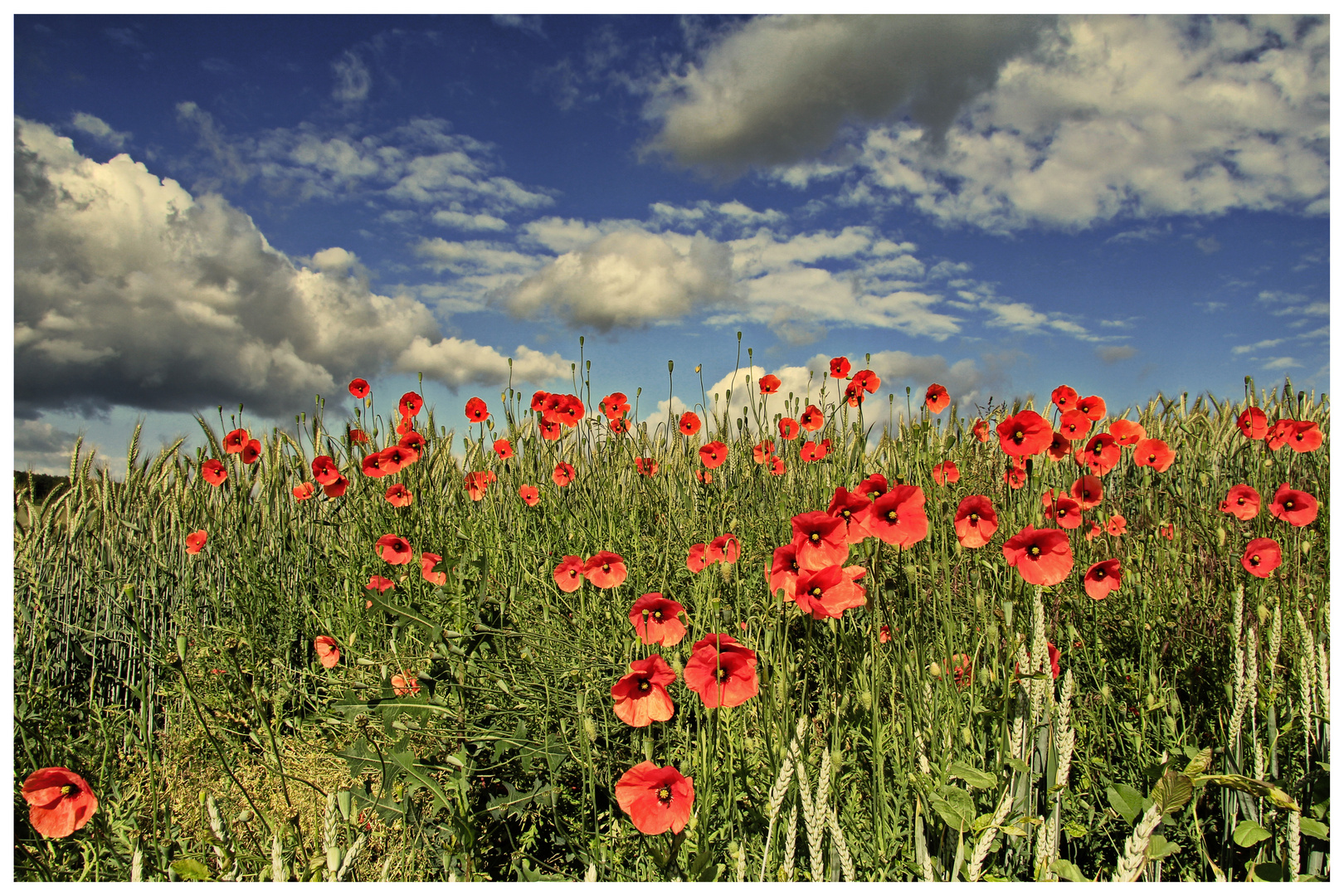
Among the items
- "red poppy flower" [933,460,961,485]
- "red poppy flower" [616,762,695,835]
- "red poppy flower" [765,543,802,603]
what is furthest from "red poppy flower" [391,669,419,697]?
"red poppy flower" [933,460,961,485]

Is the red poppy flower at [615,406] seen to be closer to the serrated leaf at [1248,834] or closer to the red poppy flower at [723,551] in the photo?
the red poppy flower at [723,551]

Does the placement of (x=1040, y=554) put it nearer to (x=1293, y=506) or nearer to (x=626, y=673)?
(x=626, y=673)

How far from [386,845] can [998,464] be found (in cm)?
309

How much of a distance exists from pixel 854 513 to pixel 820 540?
0.55 feet

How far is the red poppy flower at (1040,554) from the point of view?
1.40m

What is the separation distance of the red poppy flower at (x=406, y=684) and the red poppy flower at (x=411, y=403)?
1.64m

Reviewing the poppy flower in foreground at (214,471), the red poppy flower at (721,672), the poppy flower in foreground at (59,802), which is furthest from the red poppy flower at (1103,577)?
the poppy flower in foreground at (214,471)

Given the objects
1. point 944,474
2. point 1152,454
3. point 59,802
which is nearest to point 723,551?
point 944,474

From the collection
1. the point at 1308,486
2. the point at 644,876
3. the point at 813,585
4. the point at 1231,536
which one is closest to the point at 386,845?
the point at 644,876

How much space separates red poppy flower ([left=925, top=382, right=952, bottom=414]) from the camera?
308cm

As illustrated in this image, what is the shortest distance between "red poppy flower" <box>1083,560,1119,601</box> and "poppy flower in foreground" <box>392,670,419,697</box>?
74.0 inches

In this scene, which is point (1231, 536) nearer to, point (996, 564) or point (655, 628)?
point (996, 564)

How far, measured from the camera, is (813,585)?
1214mm

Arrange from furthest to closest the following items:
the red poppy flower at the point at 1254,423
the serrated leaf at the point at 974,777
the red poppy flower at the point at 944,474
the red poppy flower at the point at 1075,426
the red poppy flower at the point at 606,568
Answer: the red poppy flower at the point at 1254,423, the red poppy flower at the point at 1075,426, the red poppy flower at the point at 944,474, the red poppy flower at the point at 606,568, the serrated leaf at the point at 974,777
